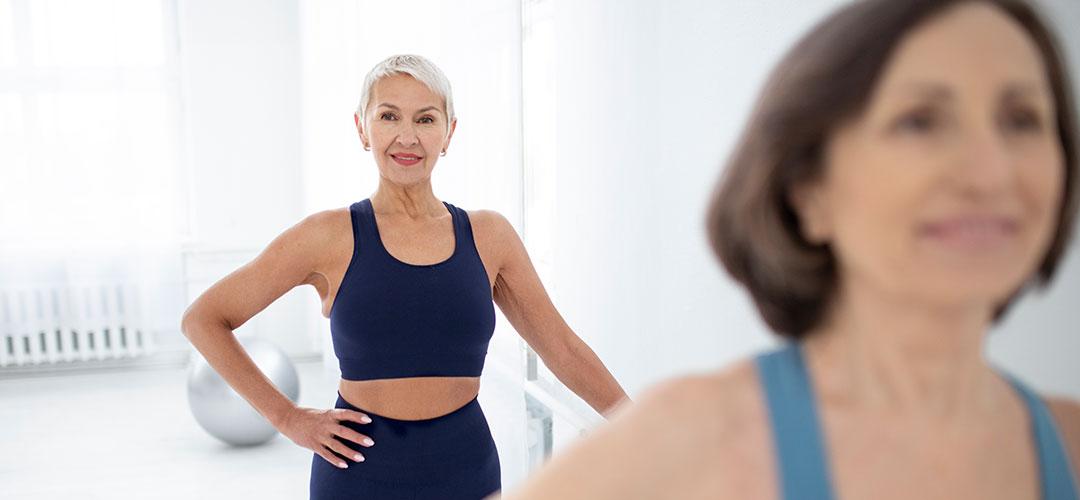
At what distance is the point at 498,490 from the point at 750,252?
1.16 meters

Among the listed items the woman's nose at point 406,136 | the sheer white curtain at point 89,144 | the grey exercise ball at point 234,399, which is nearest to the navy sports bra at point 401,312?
the woman's nose at point 406,136

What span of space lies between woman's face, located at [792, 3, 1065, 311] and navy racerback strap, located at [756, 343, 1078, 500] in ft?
0.28

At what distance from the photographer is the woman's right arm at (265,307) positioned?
4.76ft

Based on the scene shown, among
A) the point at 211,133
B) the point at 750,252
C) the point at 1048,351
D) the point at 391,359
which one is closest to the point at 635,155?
the point at 391,359

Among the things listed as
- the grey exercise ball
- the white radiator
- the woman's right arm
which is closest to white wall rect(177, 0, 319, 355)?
the white radiator

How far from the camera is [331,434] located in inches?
58.4

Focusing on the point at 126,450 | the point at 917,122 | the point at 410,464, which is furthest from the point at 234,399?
the point at 917,122

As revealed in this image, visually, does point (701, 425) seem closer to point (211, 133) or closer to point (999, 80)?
point (999, 80)

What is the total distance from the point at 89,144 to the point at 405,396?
164 inches

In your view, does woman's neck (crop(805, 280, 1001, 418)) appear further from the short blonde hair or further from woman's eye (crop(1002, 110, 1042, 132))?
the short blonde hair

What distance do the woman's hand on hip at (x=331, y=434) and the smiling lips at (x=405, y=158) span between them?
43cm

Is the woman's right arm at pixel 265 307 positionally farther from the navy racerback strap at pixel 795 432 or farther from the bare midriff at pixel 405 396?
the navy racerback strap at pixel 795 432

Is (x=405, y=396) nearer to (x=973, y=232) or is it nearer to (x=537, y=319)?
(x=537, y=319)

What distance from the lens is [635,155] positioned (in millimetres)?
1714
